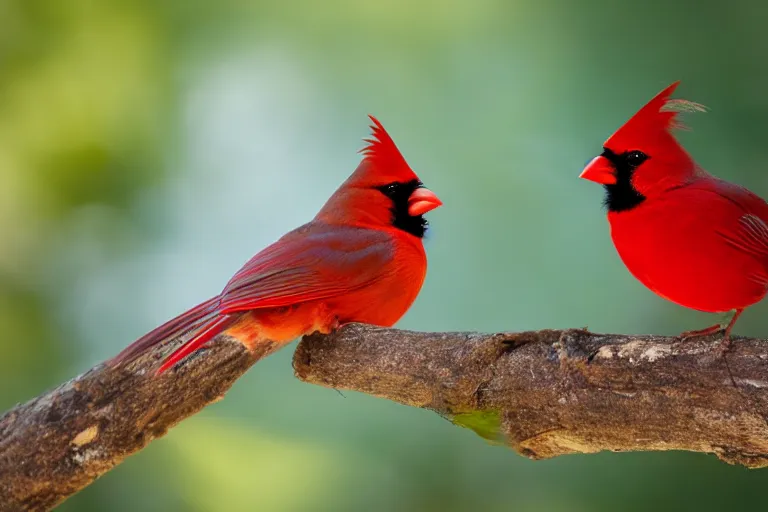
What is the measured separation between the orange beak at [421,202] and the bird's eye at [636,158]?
45cm

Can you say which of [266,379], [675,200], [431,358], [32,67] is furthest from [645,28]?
[32,67]

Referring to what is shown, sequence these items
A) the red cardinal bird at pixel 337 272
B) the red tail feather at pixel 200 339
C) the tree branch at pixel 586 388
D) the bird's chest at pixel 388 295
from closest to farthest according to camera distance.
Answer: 1. the tree branch at pixel 586 388
2. the red tail feather at pixel 200 339
3. the red cardinal bird at pixel 337 272
4. the bird's chest at pixel 388 295

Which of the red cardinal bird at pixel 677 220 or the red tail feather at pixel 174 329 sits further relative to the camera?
the red tail feather at pixel 174 329

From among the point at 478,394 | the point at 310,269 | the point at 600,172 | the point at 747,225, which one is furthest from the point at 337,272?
the point at 747,225

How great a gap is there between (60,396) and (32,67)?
5.19 ft

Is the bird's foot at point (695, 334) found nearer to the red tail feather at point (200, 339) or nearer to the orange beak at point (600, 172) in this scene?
the orange beak at point (600, 172)

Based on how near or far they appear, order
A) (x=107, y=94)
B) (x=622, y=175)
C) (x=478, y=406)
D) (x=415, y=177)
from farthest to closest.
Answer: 1. (x=107, y=94)
2. (x=415, y=177)
3. (x=622, y=175)
4. (x=478, y=406)

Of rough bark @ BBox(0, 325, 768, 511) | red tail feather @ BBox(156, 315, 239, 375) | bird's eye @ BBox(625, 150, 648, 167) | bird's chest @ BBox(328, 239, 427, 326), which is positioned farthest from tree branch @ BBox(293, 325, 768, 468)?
bird's eye @ BBox(625, 150, 648, 167)

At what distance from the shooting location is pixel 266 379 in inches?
106

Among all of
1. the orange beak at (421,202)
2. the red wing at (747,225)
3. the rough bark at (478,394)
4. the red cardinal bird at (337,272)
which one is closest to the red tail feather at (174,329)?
the red cardinal bird at (337,272)

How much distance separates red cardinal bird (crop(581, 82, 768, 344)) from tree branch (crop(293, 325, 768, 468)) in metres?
0.08

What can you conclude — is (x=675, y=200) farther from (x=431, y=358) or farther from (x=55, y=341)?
(x=55, y=341)

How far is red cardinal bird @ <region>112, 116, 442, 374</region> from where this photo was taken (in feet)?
5.86

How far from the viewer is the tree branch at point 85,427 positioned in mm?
1802
